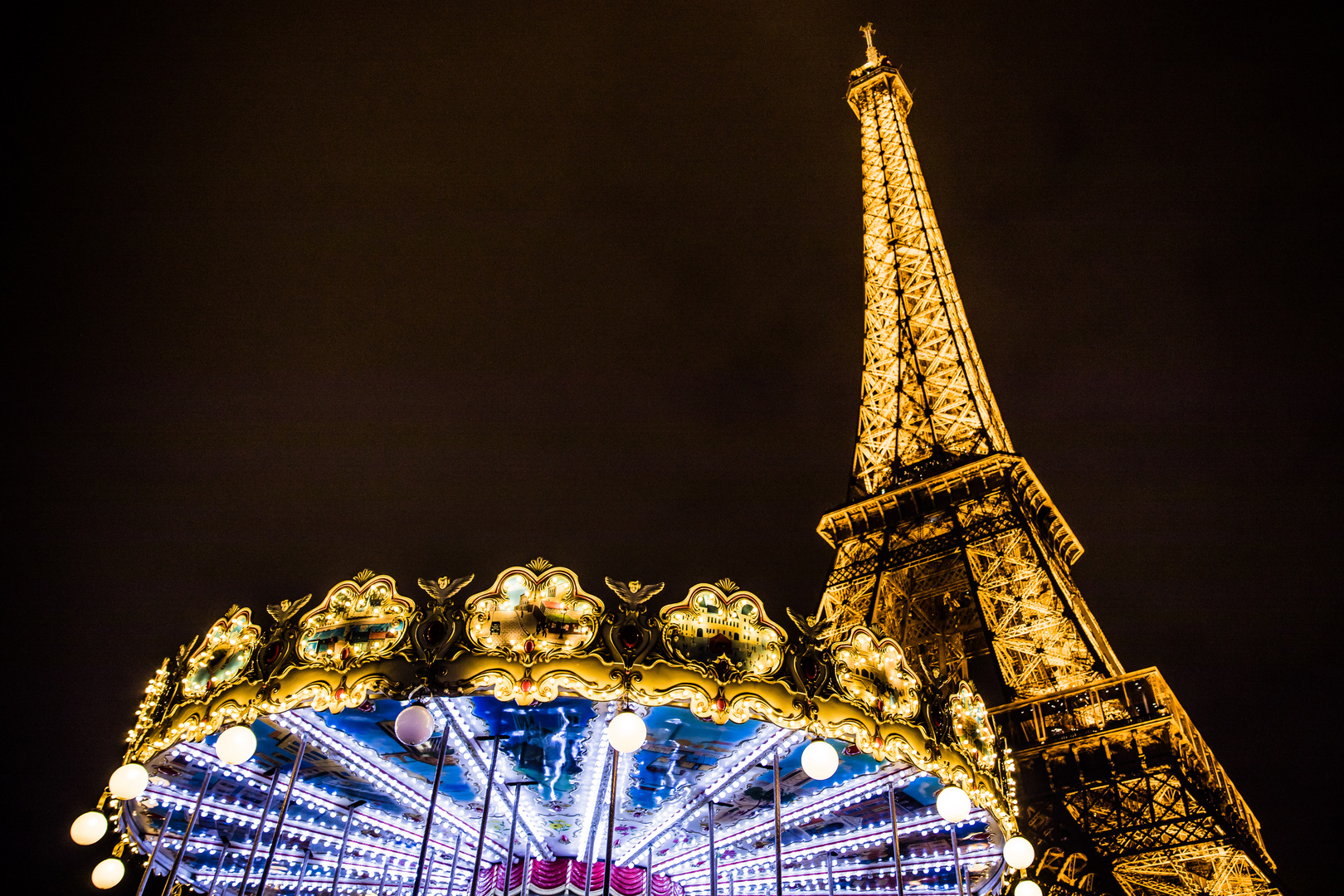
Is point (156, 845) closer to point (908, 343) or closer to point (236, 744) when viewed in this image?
point (236, 744)

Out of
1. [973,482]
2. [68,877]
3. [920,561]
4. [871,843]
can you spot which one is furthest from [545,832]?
[973,482]

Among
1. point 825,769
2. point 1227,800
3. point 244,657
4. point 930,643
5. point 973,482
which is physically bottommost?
point 825,769

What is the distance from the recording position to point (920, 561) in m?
25.8

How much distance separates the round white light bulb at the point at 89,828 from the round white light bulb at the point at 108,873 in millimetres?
1415

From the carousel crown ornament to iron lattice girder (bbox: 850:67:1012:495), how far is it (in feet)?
62.9

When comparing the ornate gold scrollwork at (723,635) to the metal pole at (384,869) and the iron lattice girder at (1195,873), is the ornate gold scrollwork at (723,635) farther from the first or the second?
the iron lattice girder at (1195,873)

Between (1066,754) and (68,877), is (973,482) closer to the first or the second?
(1066,754)

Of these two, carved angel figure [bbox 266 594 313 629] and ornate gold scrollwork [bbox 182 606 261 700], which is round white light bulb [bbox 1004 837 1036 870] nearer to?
carved angel figure [bbox 266 594 313 629]

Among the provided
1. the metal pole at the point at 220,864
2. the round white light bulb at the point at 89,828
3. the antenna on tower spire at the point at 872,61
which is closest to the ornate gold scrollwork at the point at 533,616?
the round white light bulb at the point at 89,828

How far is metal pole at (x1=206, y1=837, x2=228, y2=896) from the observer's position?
1114 cm

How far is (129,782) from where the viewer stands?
7352 millimetres

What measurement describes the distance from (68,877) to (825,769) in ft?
62.9

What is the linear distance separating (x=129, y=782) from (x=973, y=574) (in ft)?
71.4

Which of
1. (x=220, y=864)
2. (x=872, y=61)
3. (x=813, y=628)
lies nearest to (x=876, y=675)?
(x=813, y=628)
